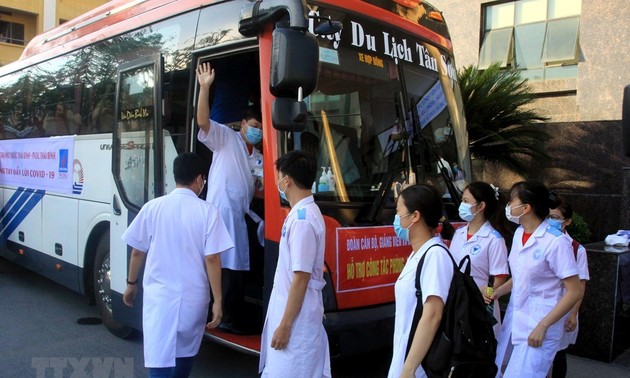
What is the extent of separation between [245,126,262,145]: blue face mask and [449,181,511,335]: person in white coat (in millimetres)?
1776

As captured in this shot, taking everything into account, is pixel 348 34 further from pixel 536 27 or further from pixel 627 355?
pixel 536 27

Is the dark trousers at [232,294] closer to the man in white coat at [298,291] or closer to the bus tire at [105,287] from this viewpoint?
the man in white coat at [298,291]

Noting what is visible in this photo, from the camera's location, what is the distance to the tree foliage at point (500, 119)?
10203 mm

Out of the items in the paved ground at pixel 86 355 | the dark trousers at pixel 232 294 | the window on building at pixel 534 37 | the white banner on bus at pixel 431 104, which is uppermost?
the window on building at pixel 534 37

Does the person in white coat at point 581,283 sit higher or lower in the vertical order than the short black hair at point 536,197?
lower

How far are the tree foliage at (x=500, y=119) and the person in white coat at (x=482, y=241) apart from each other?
6.19m

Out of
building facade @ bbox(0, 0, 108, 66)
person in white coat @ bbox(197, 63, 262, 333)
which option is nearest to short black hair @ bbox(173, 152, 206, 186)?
person in white coat @ bbox(197, 63, 262, 333)

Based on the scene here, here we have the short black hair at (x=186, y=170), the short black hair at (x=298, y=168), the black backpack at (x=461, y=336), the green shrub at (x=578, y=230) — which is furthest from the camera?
the green shrub at (x=578, y=230)

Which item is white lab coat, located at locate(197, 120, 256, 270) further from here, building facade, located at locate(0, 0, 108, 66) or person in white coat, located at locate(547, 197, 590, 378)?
building facade, located at locate(0, 0, 108, 66)

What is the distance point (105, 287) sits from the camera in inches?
239

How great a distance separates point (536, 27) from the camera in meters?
12.6

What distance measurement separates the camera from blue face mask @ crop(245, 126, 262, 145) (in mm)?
4805

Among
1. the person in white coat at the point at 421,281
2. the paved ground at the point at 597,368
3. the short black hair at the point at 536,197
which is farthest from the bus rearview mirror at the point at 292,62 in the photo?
the paved ground at the point at 597,368

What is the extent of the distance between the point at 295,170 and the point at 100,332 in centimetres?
408
